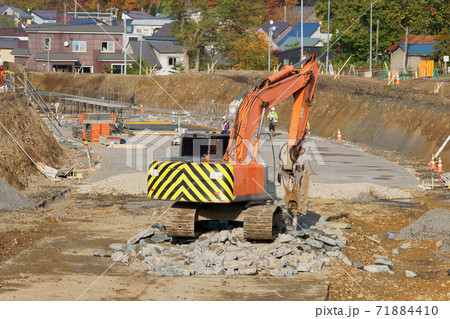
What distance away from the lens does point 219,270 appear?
1650 centimetres

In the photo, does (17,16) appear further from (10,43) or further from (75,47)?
(75,47)

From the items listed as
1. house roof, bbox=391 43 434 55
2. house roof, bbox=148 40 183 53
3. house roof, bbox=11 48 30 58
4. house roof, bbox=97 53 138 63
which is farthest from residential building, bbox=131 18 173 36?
house roof, bbox=391 43 434 55

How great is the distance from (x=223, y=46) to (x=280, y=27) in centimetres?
3765

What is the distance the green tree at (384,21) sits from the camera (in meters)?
76.9

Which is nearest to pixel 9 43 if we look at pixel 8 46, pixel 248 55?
pixel 8 46

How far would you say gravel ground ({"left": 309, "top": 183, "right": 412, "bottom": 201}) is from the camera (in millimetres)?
28969

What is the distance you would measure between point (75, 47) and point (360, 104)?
5593 cm

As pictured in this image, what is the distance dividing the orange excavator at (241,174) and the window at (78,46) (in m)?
83.3

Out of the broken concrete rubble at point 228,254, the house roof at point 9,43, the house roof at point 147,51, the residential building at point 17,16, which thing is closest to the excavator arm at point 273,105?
the broken concrete rubble at point 228,254

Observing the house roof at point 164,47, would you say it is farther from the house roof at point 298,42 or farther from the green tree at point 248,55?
the house roof at point 298,42

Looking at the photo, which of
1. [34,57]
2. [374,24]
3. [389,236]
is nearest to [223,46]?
[374,24]

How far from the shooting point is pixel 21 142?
111ft

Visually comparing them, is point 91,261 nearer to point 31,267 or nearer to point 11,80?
point 31,267

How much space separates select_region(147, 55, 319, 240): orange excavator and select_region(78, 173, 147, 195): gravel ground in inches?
413
